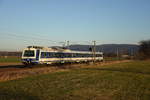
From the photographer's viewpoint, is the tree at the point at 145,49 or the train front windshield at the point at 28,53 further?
the tree at the point at 145,49

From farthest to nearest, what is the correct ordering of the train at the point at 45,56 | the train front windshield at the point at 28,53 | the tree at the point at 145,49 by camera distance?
the tree at the point at 145,49
the train front windshield at the point at 28,53
the train at the point at 45,56

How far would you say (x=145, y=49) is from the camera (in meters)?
101

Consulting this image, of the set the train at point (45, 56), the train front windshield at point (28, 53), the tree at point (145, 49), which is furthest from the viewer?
the tree at point (145, 49)

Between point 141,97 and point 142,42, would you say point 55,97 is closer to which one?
point 141,97

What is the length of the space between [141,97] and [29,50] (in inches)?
818

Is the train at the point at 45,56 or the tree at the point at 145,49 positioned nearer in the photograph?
the train at the point at 45,56

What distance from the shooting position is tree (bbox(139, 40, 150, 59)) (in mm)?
94731

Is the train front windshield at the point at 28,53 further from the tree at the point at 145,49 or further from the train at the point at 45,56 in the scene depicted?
the tree at the point at 145,49

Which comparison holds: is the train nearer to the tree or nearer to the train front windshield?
the train front windshield

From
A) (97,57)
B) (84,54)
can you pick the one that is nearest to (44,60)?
(84,54)

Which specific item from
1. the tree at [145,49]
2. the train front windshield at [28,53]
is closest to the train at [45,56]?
the train front windshield at [28,53]

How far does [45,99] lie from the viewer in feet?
30.5

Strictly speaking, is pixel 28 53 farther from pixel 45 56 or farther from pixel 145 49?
pixel 145 49

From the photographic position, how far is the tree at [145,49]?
94731 mm
